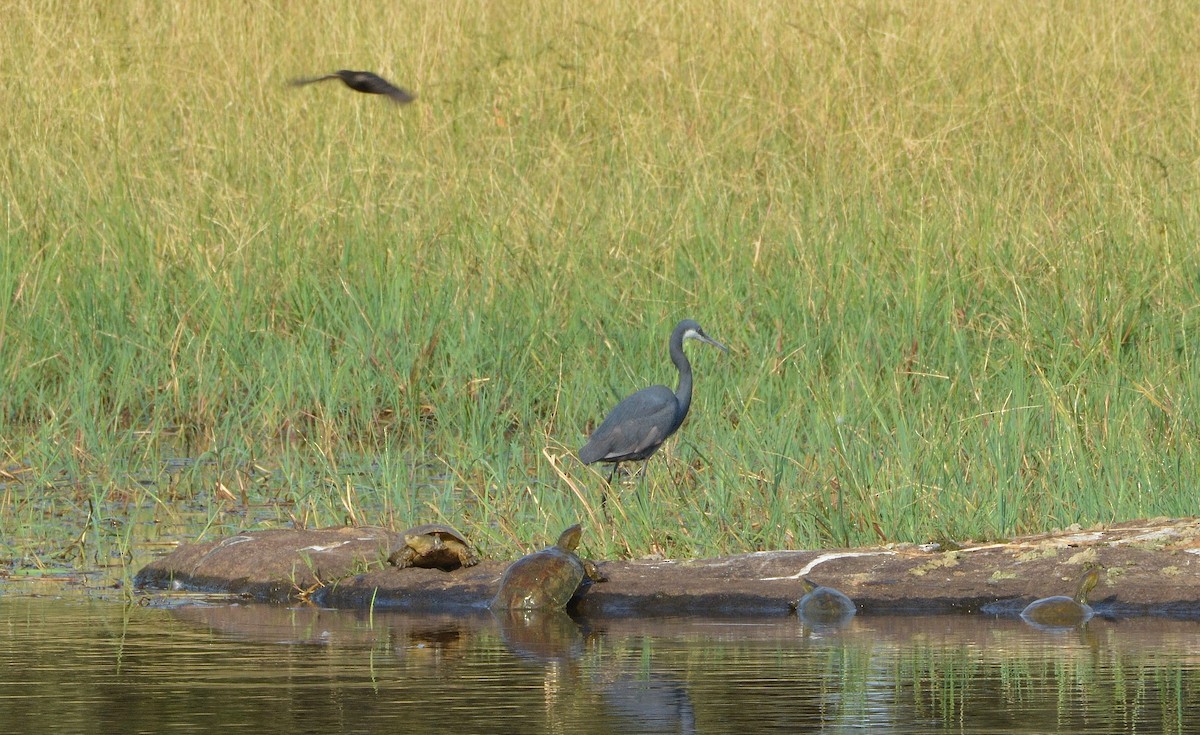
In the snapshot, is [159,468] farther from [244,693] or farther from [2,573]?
[244,693]

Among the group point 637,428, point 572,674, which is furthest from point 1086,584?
point 637,428

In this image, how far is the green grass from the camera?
730 centimetres

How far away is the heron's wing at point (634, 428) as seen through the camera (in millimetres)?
7957

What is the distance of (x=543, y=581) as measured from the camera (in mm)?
6090

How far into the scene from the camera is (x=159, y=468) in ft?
26.9

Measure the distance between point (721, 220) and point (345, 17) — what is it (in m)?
3.29

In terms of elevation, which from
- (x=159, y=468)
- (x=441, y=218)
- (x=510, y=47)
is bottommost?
(x=159, y=468)

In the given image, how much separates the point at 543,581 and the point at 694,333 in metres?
2.86

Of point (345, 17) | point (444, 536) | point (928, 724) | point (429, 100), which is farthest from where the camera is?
point (345, 17)

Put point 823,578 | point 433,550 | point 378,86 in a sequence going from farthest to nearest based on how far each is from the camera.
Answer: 1. point 378,86
2. point 433,550
3. point 823,578

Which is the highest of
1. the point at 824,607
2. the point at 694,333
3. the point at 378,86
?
the point at 378,86

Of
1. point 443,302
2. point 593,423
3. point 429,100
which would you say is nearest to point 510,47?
point 429,100

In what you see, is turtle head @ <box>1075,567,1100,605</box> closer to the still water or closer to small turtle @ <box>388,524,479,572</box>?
the still water

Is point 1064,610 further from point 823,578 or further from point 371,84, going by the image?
point 371,84
